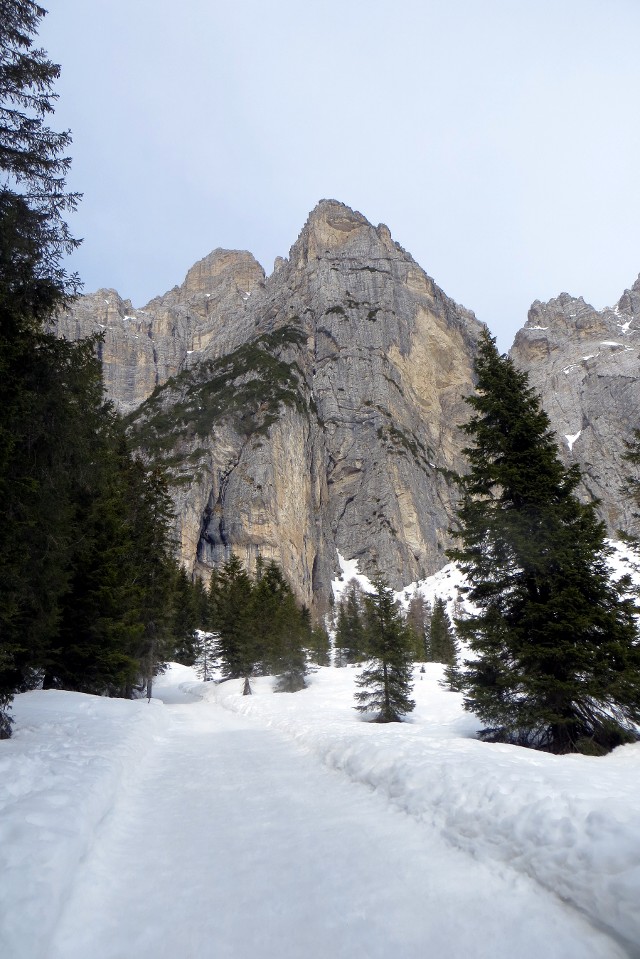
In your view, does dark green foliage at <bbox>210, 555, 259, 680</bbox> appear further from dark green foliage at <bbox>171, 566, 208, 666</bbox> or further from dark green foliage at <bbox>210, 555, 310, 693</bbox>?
dark green foliage at <bbox>171, 566, 208, 666</bbox>

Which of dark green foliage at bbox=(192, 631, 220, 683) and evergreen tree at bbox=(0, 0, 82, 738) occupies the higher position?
evergreen tree at bbox=(0, 0, 82, 738)

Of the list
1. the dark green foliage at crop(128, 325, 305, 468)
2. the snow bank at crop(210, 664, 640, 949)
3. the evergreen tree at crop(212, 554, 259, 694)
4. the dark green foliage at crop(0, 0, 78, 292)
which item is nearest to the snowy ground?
the snow bank at crop(210, 664, 640, 949)

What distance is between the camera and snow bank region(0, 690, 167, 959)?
3387mm

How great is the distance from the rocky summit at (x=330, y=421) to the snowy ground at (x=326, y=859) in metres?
89.5

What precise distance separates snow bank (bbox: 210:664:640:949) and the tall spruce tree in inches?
44.0

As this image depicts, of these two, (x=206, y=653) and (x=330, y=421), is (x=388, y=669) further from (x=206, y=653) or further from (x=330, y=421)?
(x=330, y=421)

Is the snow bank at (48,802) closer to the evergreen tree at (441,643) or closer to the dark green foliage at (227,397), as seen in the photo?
the evergreen tree at (441,643)

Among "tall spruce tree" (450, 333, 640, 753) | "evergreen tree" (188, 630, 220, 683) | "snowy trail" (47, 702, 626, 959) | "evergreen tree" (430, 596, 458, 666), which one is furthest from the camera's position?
"evergreen tree" (430, 596, 458, 666)

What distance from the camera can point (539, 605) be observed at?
1116 centimetres

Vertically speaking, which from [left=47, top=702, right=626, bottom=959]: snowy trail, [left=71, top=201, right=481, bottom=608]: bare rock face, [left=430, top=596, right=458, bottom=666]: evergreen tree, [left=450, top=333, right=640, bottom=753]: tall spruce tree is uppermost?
[left=71, top=201, right=481, bottom=608]: bare rock face

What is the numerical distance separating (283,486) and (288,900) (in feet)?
347

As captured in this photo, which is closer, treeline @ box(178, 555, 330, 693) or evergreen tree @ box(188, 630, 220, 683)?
treeline @ box(178, 555, 330, 693)

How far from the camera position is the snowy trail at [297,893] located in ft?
11.1

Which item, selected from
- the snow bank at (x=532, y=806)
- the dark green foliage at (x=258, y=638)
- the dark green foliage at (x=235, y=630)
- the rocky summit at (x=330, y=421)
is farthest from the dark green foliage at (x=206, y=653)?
the rocky summit at (x=330, y=421)
